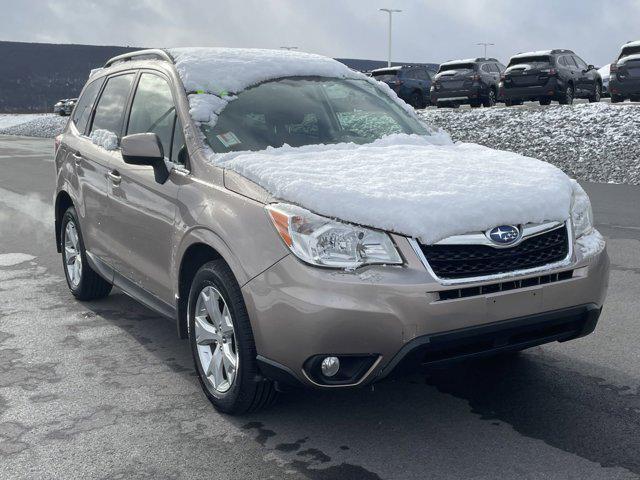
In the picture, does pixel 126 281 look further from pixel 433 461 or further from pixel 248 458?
pixel 433 461

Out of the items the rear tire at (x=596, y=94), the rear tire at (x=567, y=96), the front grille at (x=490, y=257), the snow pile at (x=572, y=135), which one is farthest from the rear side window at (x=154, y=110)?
the rear tire at (x=596, y=94)

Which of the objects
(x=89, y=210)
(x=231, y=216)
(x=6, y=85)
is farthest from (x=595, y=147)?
(x=6, y=85)

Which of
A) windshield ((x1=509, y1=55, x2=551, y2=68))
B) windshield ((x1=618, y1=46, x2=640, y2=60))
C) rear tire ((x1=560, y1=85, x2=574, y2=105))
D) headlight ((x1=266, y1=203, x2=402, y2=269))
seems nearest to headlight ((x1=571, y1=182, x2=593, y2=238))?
headlight ((x1=266, y1=203, x2=402, y2=269))

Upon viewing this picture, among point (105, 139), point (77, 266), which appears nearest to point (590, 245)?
point (105, 139)

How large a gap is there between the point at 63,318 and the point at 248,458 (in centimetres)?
287

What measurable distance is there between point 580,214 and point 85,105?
3.87m

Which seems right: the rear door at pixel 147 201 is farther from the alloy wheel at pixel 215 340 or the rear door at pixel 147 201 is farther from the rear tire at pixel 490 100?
the rear tire at pixel 490 100

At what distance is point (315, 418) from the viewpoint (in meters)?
4.17

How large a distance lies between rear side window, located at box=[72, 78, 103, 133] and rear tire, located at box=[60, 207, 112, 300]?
2.07 feet

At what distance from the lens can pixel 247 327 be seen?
3.88 m

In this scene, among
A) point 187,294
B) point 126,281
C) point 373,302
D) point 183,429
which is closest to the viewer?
point 373,302

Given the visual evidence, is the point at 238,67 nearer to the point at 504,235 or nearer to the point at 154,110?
the point at 154,110

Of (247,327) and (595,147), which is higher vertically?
(247,327)

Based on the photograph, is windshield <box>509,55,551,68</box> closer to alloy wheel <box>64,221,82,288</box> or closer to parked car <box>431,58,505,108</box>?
parked car <box>431,58,505,108</box>
